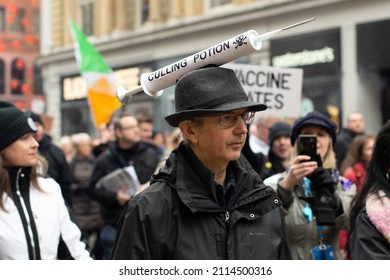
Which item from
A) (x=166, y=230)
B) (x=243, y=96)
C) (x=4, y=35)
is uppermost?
(x=4, y=35)

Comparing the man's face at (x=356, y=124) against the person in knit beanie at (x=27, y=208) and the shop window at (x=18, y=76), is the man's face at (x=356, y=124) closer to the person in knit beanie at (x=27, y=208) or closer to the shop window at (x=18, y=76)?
the person in knit beanie at (x=27, y=208)

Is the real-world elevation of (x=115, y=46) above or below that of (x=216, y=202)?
above

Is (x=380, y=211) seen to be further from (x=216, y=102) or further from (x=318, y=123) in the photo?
(x=318, y=123)

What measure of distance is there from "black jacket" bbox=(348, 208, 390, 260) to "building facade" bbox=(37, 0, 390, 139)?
11.3m

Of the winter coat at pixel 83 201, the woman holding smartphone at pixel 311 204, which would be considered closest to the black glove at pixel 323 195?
the woman holding smartphone at pixel 311 204

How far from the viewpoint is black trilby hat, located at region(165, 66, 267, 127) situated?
2.56m

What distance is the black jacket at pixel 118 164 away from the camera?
22.6ft

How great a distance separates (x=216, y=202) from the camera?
2.60m

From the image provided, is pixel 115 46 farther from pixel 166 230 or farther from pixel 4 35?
pixel 4 35

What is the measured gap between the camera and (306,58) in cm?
1614

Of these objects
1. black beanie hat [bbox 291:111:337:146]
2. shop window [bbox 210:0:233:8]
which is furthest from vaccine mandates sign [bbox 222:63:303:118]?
shop window [bbox 210:0:233:8]
